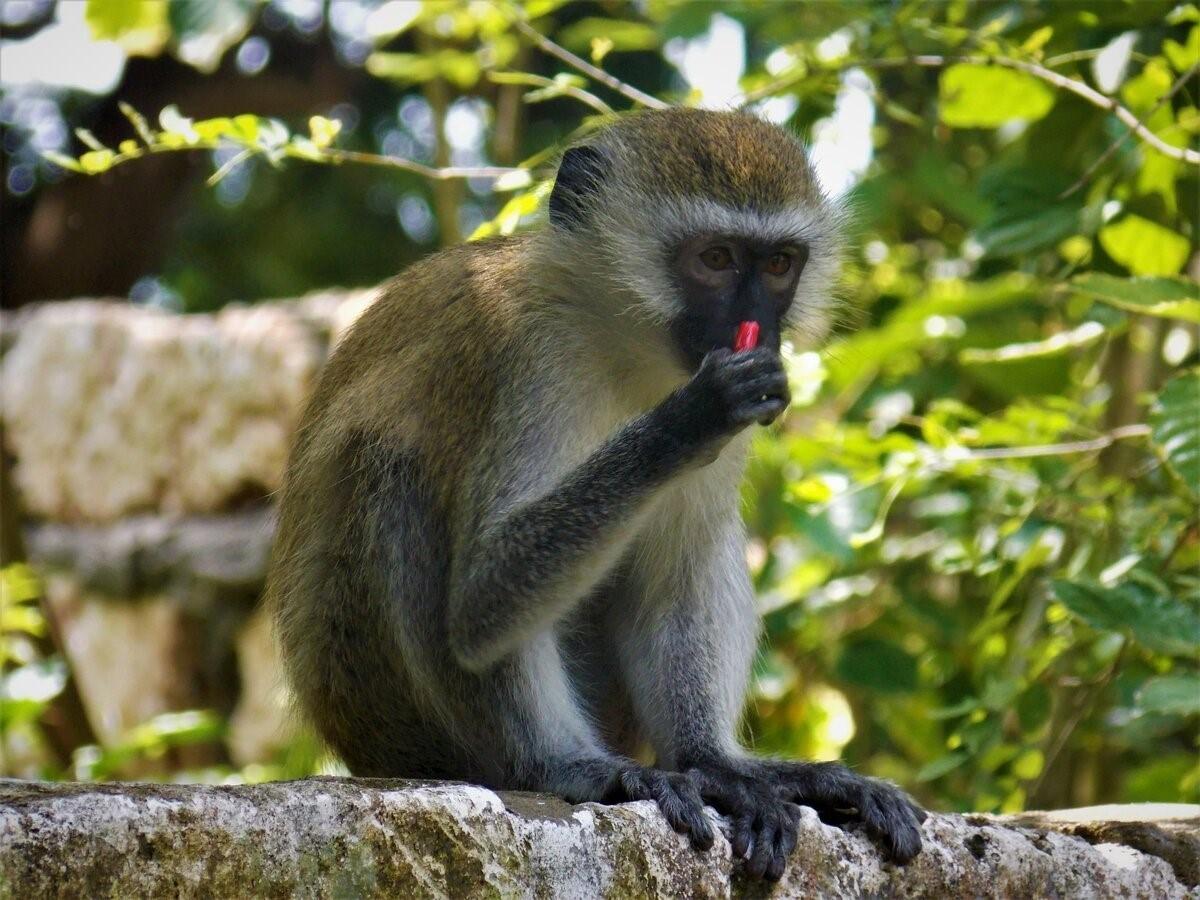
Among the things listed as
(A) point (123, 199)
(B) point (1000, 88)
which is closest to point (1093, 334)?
(B) point (1000, 88)

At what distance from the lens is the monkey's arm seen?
13.2 feet

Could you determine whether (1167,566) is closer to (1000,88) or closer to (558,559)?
(1000,88)

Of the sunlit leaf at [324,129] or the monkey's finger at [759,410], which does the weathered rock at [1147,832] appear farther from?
the sunlit leaf at [324,129]

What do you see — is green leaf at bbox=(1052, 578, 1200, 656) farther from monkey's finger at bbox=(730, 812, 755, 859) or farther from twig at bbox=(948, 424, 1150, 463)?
monkey's finger at bbox=(730, 812, 755, 859)

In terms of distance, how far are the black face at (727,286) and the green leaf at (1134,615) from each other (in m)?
1.20

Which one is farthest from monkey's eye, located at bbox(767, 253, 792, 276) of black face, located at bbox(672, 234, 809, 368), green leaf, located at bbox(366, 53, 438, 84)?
green leaf, located at bbox(366, 53, 438, 84)

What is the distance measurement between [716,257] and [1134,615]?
169cm

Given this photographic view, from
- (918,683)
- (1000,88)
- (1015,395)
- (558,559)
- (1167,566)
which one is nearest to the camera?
(558,559)

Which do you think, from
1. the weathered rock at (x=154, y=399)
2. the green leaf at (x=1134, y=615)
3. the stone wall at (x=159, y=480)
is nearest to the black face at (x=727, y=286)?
the green leaf at (x=1134, y=615)

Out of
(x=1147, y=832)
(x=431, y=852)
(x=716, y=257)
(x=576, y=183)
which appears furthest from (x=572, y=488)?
(x=1147, y=832)

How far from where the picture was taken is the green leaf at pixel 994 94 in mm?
5660

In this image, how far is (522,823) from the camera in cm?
317

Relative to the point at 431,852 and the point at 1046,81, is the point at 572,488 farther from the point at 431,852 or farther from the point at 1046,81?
the point at 1046,81

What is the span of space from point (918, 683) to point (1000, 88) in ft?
8.01
